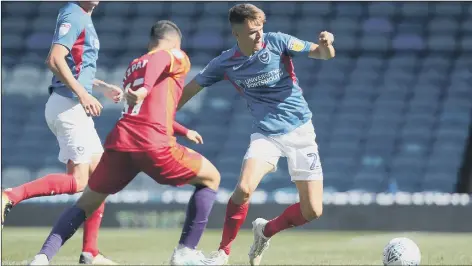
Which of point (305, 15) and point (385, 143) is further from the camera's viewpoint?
point (305, 15)

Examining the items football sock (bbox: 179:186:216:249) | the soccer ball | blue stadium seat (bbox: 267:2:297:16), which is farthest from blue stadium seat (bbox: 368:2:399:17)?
football sock (bbox: 179:186:216:249)

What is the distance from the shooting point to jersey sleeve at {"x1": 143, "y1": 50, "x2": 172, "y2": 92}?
542 centimetres

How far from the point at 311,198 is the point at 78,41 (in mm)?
1967

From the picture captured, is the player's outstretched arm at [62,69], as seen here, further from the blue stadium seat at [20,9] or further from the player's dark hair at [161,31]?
the blue stadium seat at [20,9]

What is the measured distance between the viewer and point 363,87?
15398mm

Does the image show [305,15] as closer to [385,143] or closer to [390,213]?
[385,143]

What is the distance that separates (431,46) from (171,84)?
10.7 meters

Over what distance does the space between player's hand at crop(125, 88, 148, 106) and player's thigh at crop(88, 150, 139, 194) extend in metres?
0.32

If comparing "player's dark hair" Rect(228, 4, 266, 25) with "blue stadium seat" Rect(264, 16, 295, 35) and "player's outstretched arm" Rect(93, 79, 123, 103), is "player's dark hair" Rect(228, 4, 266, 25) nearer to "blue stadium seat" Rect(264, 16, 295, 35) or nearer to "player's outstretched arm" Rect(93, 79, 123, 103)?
"player's outstretched arm" Rect(93, 79, 123, 103)

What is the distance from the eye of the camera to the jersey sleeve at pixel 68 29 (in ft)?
21.0

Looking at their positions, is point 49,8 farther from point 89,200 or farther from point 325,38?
point 89,200

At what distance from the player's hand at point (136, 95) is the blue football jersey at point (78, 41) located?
1.19 metres

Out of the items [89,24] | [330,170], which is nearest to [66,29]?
[89,24]

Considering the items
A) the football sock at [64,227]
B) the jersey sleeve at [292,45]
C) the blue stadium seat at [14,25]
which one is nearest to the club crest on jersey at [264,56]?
the jersey sleeve at [292,45]
